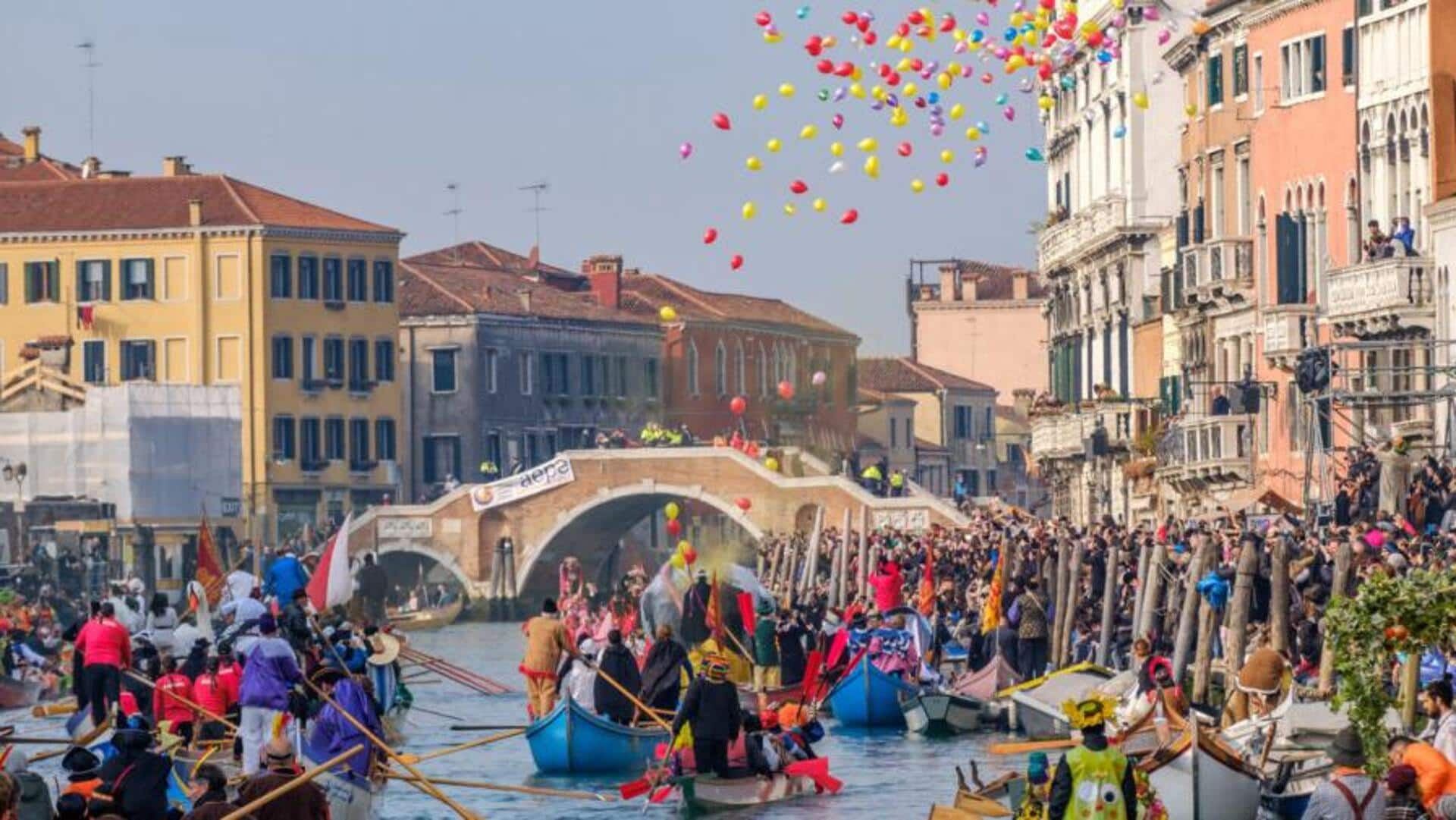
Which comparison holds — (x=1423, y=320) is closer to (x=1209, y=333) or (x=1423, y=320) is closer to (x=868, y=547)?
(x=1209, y=333)

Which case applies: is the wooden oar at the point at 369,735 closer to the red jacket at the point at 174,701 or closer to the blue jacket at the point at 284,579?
the red jacket at the point at 174,701

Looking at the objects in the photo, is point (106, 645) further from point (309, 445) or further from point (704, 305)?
point (704, 305)

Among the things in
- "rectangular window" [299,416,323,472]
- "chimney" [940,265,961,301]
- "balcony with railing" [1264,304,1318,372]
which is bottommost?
"rectangular window" [299,416,323,472]

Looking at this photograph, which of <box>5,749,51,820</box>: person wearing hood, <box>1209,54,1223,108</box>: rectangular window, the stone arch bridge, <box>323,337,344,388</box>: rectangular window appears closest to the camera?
<box>5,749,51,820</box>: person wearing hood

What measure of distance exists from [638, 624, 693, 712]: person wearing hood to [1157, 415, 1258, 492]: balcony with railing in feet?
58.8

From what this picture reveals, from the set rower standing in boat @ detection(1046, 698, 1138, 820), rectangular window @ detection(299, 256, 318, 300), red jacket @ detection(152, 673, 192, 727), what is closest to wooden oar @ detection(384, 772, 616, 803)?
red jacket @ detection(152, 673, 192, 727)

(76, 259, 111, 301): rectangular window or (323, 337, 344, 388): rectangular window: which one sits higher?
(76, 259, 111, 301): rectangular window

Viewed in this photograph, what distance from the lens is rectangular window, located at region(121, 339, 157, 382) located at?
8662 centimetres

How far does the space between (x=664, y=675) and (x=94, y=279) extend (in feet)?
176

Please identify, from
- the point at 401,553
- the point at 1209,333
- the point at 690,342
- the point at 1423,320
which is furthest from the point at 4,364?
the point at 1423,320

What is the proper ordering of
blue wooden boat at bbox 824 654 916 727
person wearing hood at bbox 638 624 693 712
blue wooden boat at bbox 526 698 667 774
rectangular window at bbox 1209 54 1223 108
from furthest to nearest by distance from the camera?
rectangular window at bbox 1209 54 1223 108
blue wooden boat at bbox 824 654 916 727
person wearing hood at bbox 638 624 693 712
blue wooden boat at bbox 526 698 667 774

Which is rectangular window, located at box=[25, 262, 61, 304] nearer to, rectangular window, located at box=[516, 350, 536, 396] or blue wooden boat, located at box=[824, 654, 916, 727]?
rectangular window, located at box=[516, 350, 536, 396]

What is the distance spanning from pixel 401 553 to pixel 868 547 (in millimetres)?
19030

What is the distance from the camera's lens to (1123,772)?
2170 centimetres
